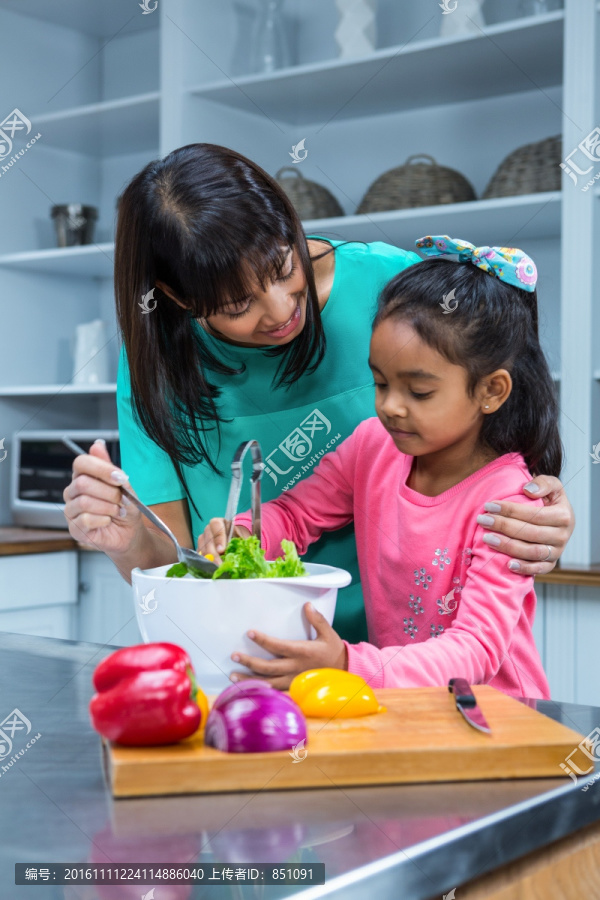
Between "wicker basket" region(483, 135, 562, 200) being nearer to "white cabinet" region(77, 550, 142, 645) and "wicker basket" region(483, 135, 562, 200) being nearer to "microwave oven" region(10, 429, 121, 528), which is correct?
"microwave oven" region(10, 429, 121, 528)

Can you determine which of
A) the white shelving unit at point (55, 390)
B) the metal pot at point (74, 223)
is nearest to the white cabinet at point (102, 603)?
the white shelving unit at point (55, 390)

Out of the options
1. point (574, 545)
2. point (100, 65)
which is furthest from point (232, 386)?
point (100, 65)

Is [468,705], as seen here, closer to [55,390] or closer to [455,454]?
[455,454]

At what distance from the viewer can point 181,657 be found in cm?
67

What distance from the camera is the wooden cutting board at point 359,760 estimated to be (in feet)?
1.97

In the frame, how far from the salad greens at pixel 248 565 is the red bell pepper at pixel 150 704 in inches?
4.7

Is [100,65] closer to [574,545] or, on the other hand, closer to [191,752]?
[574,545]

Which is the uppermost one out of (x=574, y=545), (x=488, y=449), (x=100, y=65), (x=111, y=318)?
(x=100, y=65)

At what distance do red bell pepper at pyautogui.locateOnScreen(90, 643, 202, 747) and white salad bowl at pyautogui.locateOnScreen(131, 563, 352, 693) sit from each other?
8 cm

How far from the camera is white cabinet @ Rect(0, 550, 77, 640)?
2.52 meters

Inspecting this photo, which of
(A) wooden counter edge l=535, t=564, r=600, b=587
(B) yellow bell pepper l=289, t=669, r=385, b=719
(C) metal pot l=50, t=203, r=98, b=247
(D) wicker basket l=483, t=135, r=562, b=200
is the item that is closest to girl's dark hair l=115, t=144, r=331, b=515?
(B) yellow bell pepper l=289, t=669, r=385, b=719

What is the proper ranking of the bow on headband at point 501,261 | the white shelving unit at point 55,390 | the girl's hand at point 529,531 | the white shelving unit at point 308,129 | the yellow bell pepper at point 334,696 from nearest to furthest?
the yellow bell pepper at point 334,696 → the girl's hand at point 529,531 → the bow on headband at point 501,261 → the white shelving unit at point 308,129 → the white shelving unit at point 55,390

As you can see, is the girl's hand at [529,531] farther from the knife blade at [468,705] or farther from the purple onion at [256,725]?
the purple onion at [256,725]

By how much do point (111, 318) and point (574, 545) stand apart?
195 centimetres
